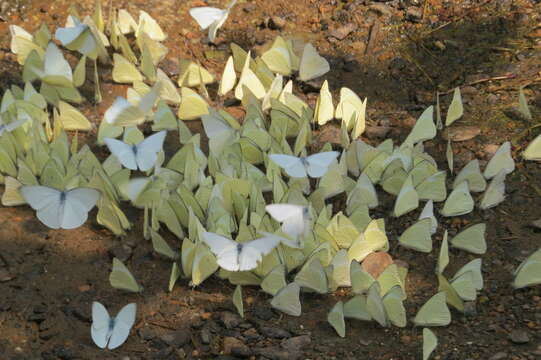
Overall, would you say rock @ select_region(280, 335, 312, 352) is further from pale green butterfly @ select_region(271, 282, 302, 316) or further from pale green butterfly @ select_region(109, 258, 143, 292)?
pale green butterfly @ select_region(109, 258, 143, 292)

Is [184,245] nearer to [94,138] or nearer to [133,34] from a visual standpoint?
[94,138]

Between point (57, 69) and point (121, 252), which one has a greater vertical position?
point (57, 69)

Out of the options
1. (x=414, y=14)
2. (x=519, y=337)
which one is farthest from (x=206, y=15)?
(x=519, y=337)

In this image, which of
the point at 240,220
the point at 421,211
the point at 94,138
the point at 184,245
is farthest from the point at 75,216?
the point at 421,211

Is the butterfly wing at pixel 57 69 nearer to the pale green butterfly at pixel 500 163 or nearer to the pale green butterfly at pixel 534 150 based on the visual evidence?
the pale green butterfly at pixel 500 163

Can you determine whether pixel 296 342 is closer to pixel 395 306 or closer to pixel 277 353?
pixel 277 353

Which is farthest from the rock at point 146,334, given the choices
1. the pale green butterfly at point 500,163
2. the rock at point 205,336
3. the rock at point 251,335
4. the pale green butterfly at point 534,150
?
the pale green butterfly at point 534,150
